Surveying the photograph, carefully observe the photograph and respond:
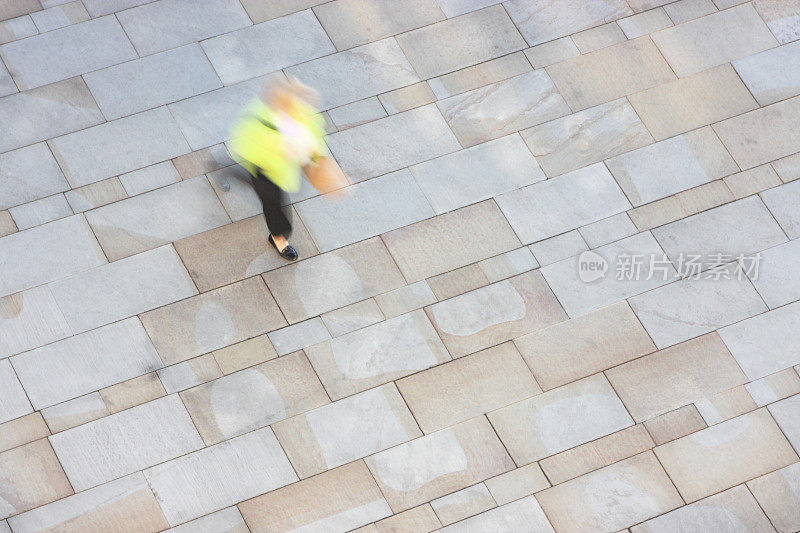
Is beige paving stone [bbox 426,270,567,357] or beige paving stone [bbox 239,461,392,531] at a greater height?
beige paving stone [bbox 426,270,567,357]

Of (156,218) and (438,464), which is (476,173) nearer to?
(438,464)

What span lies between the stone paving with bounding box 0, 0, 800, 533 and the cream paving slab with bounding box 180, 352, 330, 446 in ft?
0.08

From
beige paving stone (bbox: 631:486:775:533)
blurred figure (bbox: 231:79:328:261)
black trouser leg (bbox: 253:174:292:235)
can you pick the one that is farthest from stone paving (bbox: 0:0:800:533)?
blurred figure (bbox: 231:79:328:261)

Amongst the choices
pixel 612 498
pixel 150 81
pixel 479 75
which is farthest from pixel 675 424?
pixel 150 81

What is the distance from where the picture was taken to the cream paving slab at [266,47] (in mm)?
8453

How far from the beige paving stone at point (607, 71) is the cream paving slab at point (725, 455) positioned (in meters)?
3.38

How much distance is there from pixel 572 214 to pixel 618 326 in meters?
1.16

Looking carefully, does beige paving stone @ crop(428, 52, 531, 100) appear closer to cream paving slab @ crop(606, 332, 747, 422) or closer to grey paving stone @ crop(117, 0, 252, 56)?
grey paving stone @ crop(117, 0, 252, 56)

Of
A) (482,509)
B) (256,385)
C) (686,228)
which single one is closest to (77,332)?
(256,385)

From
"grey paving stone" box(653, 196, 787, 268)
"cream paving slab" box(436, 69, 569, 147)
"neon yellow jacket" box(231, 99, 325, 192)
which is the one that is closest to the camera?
"neon yellow jacket" box(231, 99, 325, 192)

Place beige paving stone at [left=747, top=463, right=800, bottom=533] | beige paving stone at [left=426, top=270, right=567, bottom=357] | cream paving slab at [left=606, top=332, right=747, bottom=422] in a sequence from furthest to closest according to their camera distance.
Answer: beige paving stone at [left=426, top=270, right=567, bottom=357] < cream paving slab at [left=606, top=332, right=747, bottom=422] < beige paving stone at [left=747, top=463, right=800, bottom=533]

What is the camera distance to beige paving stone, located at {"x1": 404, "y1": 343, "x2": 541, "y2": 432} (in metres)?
7.07

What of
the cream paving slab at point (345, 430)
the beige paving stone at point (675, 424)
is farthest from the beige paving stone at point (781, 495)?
the cream paving slab at point (345, 430)

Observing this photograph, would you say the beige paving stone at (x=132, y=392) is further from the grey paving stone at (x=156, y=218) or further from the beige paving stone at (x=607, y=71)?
the beige paving stone at (x=607, y=71)
